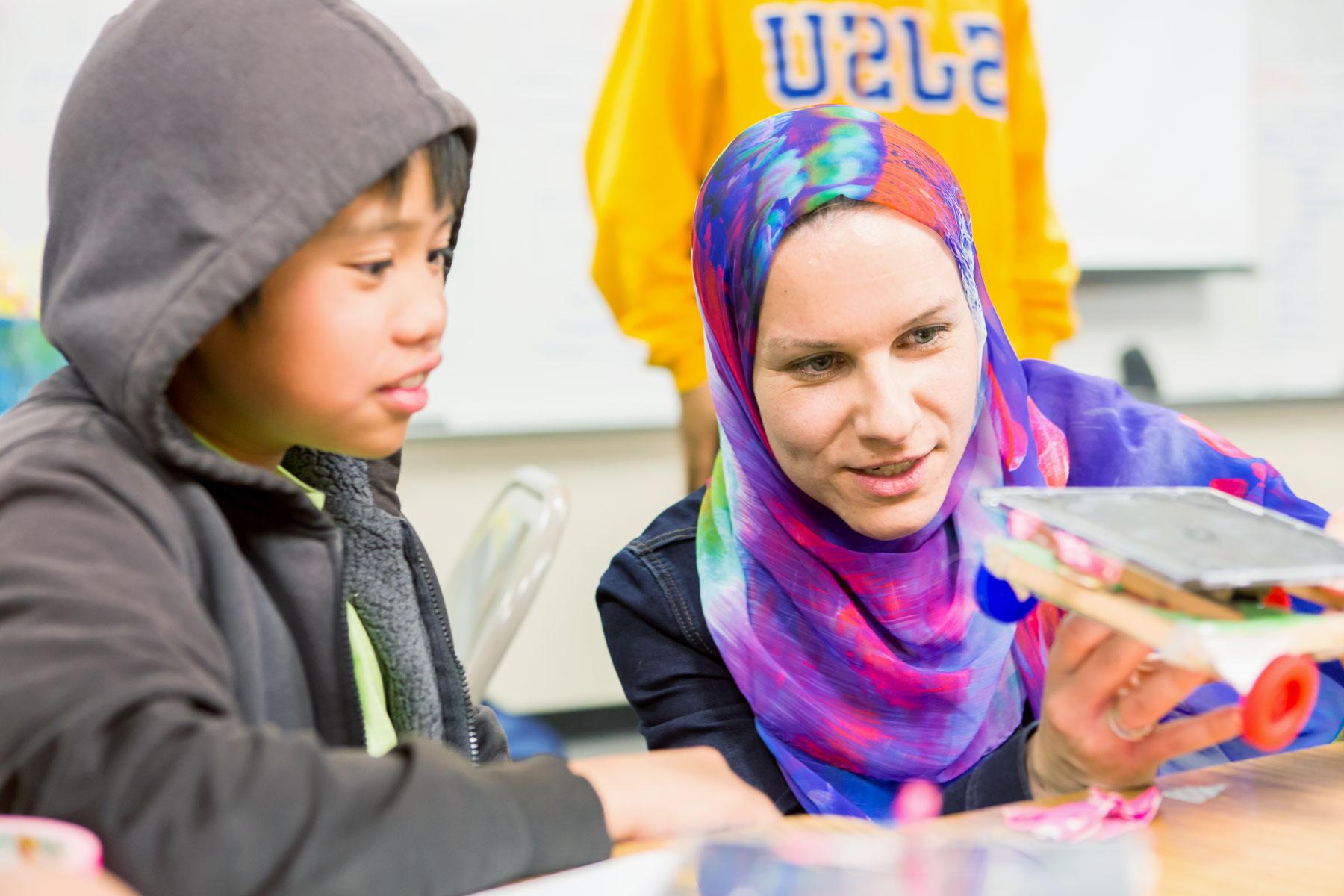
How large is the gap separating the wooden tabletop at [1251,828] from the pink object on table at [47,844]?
272 mm

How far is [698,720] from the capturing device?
3.41ft

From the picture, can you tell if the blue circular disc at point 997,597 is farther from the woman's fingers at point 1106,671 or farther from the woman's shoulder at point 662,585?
the woman's shoulder at point 662,585

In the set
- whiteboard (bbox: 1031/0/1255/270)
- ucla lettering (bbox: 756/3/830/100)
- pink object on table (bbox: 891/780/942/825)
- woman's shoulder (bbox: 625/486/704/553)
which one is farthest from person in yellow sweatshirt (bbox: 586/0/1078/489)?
whiteboard (bbox: 1031/0/1255/270)

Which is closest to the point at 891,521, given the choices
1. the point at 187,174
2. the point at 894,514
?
the point at 894,514

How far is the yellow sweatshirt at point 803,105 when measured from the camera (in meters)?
1.74

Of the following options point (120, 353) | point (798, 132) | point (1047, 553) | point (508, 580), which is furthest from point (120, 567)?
point (508, 580)

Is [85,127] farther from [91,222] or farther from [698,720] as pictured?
[698,720]

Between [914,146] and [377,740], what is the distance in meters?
0.66

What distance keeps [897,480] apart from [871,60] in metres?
0.98

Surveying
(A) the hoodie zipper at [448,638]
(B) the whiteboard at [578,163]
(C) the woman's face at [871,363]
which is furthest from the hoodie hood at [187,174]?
(B) the whiteboard at [578,163]

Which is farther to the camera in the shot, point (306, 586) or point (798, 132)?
point (798, 132)

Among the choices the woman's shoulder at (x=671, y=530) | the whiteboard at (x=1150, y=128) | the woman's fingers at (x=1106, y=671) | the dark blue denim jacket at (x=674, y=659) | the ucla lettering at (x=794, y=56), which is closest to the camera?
the woman's fingers at (x=1106, y=671)

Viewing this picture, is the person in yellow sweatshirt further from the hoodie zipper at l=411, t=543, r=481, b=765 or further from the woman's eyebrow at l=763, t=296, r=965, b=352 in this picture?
the hoodie zipper at l=411, t=543, r=481, b=765

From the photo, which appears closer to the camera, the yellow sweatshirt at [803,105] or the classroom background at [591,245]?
the yellow sweatshirt at [803,105]
